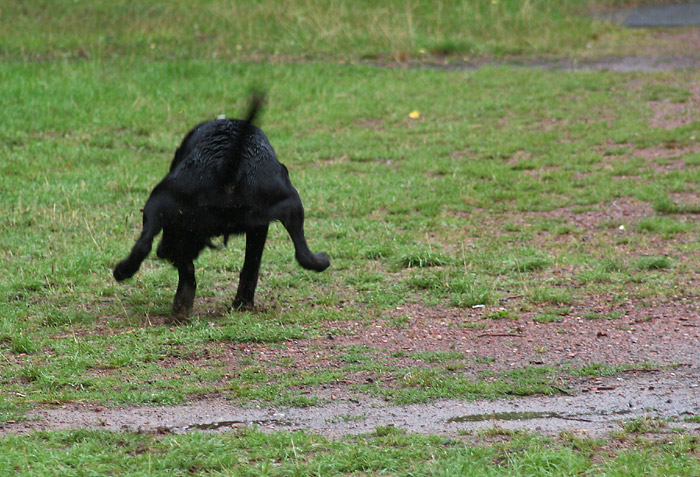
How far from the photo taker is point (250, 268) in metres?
6.42

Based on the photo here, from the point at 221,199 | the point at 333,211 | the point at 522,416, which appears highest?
the point at 221,199

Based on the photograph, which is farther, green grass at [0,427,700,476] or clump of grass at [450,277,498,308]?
clump of grass at [450,277,498,308]

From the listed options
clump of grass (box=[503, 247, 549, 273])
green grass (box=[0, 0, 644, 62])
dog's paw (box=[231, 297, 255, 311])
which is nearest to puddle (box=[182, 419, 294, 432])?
dog's paw (box=[231, 297, 255, 311])

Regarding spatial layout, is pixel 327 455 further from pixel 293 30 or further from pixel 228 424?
pixel 293 30

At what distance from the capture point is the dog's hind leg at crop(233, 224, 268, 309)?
6299mm

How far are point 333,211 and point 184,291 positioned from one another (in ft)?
10.2

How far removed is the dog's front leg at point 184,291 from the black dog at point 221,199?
143mm

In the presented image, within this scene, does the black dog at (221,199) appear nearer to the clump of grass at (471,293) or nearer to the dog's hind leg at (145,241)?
the dog's hind leg at (145,241)

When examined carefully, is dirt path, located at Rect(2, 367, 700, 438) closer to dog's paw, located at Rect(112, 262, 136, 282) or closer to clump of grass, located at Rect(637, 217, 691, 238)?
dog's paw, located at Rect(112, 262, 136, 282)

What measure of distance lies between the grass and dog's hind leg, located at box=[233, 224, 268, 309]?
0.15 metres

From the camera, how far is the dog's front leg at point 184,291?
20.5 ft

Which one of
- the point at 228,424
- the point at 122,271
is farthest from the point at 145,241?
the point at 228,424

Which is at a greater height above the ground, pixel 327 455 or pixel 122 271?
pixel 122 271

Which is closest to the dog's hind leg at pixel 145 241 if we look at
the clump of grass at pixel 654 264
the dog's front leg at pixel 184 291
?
the dog's front leg at pixel 184 291
